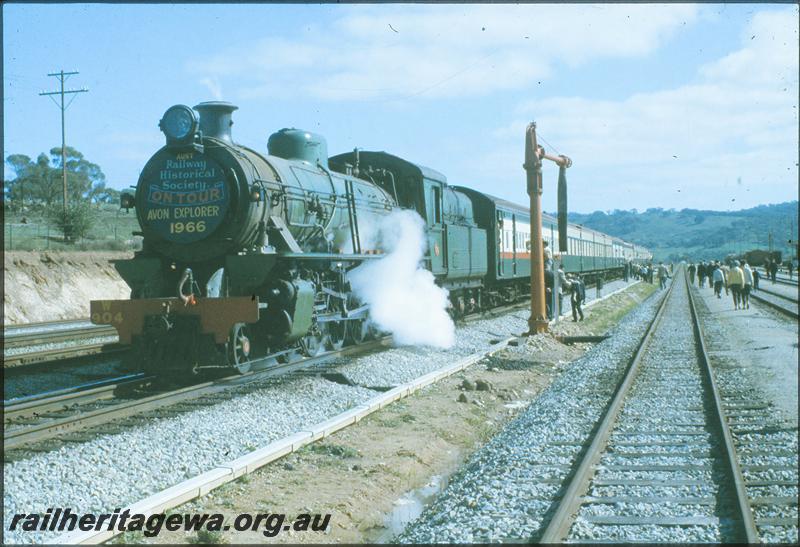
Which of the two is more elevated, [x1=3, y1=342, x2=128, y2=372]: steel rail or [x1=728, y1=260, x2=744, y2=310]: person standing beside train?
[x1=728, y1=260, x2=744, y2=310]: person standing beside train

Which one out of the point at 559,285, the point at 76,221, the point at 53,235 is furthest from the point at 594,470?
the point at 53,235

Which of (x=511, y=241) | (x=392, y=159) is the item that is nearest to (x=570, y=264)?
(x=511, y=241)

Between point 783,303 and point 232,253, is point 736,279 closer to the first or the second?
point 783,303

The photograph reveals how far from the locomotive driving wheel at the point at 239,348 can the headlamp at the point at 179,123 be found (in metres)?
2.57

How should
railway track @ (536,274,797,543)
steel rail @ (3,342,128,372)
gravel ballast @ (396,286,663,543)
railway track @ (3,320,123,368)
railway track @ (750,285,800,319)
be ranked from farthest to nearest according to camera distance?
railway track @ (750,285,800,319) < railway track @ (3,320,123,368) < steel rail @ (3,342,128,372) < gravel ballast @ (396,286,663,543) < railway track @ (536,274,797,543)

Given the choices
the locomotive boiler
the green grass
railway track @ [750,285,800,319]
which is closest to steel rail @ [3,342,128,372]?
the locomotive boiler

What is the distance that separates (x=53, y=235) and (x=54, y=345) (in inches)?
1134

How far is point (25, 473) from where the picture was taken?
5547 millimetres

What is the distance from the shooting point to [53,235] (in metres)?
40.6

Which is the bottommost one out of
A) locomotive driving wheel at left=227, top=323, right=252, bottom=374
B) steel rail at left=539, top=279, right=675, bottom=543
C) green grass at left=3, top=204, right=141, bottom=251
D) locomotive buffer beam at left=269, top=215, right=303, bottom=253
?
steel rail at left=539, top=279, right=675, bottom=543

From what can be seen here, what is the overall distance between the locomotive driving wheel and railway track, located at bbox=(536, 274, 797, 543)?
452 centimetres

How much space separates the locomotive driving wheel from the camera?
9.14 m

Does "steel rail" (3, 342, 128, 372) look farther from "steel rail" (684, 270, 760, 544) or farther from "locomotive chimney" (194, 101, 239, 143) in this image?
"steel rail" (684, 270, 760, 544)

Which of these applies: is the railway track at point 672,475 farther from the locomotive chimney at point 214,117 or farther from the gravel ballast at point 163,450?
the locomotive chimney at point 214,117
